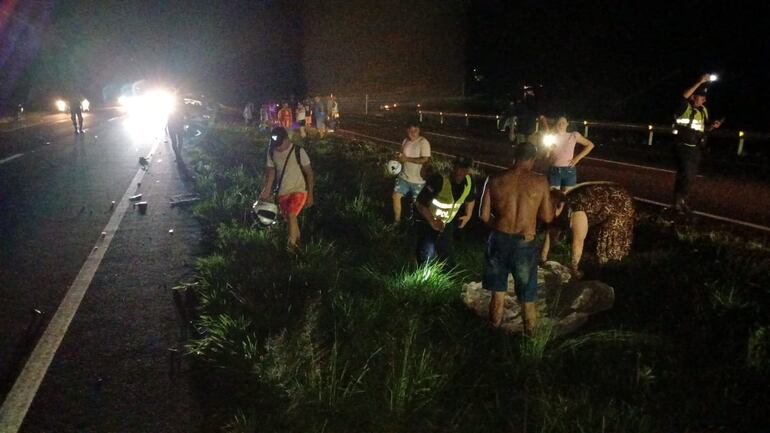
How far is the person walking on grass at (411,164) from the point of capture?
314 inches

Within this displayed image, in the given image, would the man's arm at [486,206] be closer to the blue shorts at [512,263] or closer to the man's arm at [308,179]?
the blue shorts at [512,263]

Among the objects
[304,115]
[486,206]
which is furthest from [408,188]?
[304,115]

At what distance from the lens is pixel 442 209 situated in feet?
19.8

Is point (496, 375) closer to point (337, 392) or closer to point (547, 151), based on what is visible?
point (337, 392)

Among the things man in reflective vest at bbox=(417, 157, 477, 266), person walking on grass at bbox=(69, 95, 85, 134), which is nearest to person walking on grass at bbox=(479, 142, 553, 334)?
man in reflective vest at bbox=(417, 157, 477, 266)

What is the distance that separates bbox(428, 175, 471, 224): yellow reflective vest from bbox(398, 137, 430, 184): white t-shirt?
198 cm

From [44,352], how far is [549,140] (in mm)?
6051

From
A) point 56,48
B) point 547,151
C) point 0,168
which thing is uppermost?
point 56,48

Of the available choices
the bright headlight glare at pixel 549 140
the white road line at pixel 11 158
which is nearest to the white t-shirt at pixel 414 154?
the bright headlight glare at pixel 549 140

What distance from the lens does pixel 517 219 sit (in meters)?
4.62

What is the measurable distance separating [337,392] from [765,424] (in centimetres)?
258

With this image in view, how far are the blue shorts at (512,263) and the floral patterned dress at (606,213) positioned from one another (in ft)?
4.41

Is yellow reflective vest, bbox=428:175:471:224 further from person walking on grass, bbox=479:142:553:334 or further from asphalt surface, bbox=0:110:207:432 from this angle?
asphalt surface, bbox=0:110:207:432

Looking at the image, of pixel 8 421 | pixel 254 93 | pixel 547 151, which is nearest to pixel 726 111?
pixel 547 151
